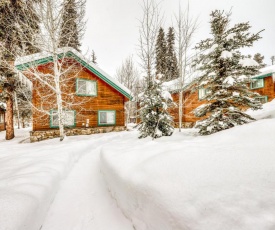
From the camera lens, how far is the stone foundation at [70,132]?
11.3 metres

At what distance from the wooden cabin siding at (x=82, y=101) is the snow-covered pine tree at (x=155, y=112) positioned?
6.03 meters

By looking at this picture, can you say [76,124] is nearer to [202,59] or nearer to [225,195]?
[202,59]

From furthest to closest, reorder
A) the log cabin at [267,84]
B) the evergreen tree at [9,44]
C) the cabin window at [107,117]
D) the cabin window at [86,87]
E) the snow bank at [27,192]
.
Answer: the cabin window at [107,117] < the log cabin at [267,84] < the cabin window at [86,87] < the evergreen tree at [9,44] < the snow bank at [27,192]

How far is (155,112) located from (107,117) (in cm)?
832

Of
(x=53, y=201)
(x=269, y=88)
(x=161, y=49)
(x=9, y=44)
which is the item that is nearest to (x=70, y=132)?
(x=9, y=44)

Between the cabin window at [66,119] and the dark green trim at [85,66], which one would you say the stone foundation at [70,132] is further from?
the dark green trim at [85,66]

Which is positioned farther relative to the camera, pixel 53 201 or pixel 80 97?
pixel 80 97

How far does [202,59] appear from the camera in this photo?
7.35 m

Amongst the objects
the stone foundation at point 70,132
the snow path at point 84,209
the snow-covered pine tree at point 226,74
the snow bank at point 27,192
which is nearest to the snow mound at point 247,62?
the snow-covered pine tree at point 226,74

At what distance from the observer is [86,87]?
14.2 metres

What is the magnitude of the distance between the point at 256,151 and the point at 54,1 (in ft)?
40.1

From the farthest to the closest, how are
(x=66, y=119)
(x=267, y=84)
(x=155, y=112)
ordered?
(x=267, y=84), (x=66, y=119), (x=155, y=112)

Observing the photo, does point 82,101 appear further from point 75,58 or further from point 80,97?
point 75,58

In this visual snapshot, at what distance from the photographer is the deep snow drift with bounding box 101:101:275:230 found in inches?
54.0
